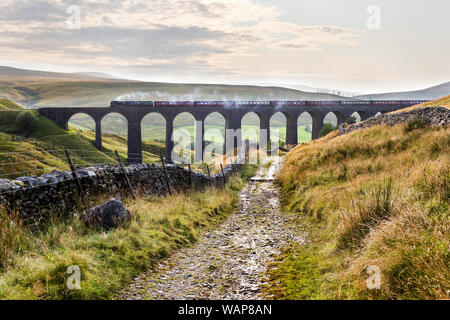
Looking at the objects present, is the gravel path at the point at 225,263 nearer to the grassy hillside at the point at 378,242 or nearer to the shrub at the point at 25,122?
the grassy hillside at the point at 378,242

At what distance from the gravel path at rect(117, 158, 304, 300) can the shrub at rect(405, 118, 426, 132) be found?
26.4 ft

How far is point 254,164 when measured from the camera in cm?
2503

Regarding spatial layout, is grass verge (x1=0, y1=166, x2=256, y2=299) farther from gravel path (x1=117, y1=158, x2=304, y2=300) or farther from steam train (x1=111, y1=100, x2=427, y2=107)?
steam train (x1=111, y1=100, x2=427, y2=107)

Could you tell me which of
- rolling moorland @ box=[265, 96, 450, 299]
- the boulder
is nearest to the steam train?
rolling moorland @ box=[265, 96, 450, 299]

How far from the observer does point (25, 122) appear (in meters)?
52.8

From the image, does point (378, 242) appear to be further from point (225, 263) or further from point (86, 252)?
point (86, 252)

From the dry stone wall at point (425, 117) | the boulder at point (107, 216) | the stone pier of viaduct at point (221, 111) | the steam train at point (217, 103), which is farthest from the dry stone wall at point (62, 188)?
the steam train at point (217, 103)

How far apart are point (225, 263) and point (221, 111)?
49886mm

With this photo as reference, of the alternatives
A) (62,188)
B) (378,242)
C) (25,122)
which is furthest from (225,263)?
(25,122)

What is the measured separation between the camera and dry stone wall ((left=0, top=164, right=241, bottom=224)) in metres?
6.00

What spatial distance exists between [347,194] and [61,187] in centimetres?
691

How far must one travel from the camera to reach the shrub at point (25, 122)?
52344mm

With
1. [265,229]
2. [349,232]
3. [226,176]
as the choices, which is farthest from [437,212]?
[226,176]

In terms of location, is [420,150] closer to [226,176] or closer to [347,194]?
[347,194]
